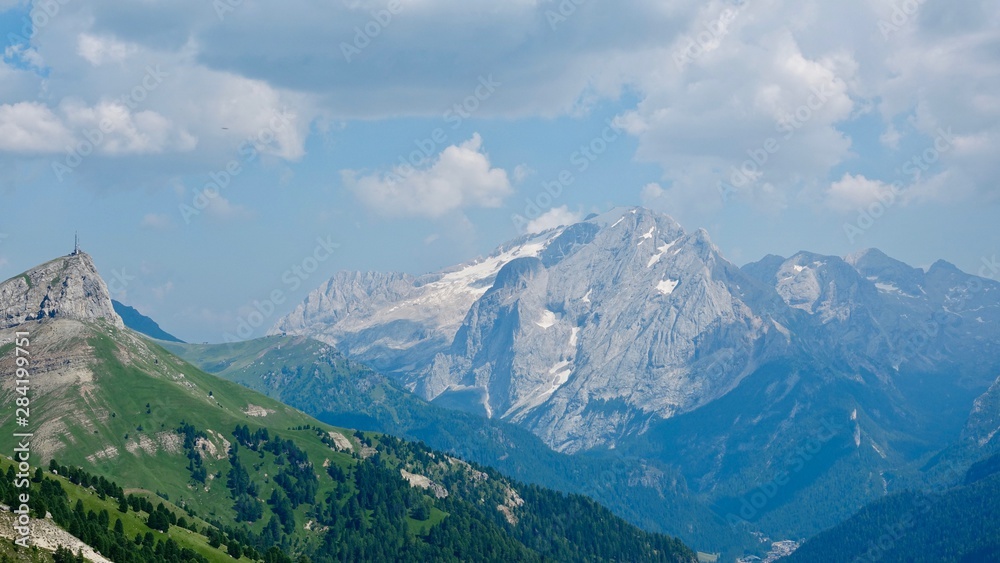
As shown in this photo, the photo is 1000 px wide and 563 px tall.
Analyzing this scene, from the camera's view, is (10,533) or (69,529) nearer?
(10,533)

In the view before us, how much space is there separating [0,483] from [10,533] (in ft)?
87.2

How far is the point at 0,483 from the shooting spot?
193 m

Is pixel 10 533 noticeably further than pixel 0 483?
No

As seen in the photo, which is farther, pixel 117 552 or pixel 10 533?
pixel 117 552

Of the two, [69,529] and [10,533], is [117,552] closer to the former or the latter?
[69,529]

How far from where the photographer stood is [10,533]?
169500mm

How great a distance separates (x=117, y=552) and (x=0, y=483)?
80.7 feet

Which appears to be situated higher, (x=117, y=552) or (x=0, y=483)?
(x=0, y=483)

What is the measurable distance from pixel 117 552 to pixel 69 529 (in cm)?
1132

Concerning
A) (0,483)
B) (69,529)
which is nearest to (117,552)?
(69,529)

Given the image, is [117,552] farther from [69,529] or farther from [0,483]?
[0,483]

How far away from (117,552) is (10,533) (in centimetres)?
2818
